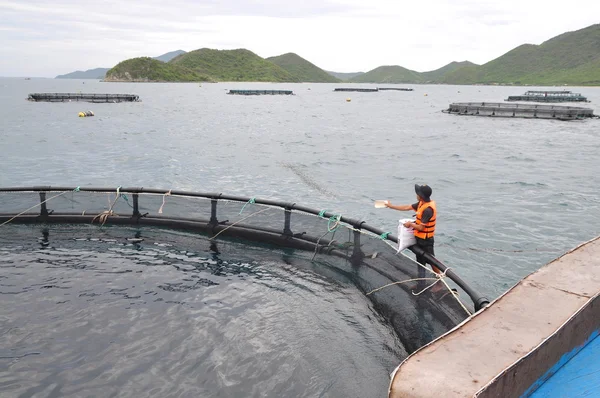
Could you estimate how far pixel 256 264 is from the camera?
47.6 ft

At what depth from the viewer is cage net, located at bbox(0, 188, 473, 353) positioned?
10961 mm

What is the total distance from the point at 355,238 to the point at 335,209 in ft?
51.3

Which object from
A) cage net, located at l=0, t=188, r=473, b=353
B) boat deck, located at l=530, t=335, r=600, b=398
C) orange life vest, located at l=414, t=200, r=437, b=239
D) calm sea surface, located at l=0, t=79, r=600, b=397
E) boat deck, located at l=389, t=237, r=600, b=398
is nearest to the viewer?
boat deck, located at l=389, t=237, r=600, b=398

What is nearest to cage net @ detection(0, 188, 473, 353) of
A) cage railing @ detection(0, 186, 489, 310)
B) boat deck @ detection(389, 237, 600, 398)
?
cage railing @ detection(0, 186, 489, 310)

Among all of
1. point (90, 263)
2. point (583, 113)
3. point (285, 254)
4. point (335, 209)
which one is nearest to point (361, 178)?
point (335, 209)

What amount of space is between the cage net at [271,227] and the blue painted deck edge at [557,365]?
109 inches

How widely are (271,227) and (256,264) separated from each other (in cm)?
179

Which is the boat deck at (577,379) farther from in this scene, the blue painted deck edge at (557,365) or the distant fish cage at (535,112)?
the distant fish cage at (535,112)

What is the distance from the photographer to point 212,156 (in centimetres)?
5144

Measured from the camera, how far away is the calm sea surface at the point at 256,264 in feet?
30.8

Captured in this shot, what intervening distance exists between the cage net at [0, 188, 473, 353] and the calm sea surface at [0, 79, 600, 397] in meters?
0.61

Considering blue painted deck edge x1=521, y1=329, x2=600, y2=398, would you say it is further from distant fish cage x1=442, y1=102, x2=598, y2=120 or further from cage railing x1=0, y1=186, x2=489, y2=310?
distant fish cage x1=442, y1=102, x2=598, y2=120

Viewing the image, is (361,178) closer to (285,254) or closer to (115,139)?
(285,254)

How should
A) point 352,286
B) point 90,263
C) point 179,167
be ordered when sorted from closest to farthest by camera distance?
1. point 352,286
2. point 90,263
3. point 179,167
